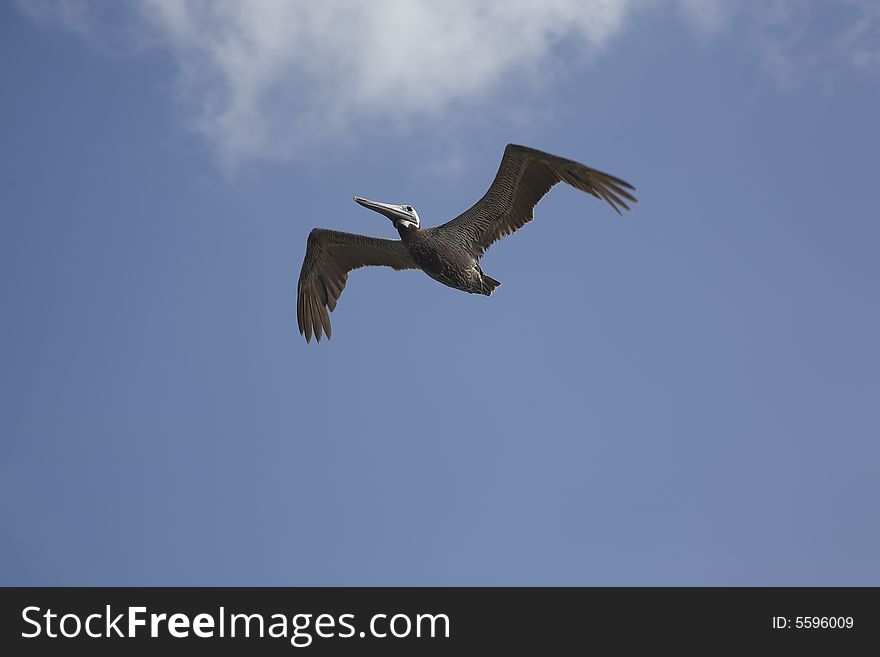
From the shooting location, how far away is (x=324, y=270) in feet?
80.9

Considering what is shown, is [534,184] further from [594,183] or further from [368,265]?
[368,265]

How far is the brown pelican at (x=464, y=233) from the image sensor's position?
20547mm

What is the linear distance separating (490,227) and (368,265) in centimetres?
370

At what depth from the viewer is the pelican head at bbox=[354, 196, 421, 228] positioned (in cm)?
2248

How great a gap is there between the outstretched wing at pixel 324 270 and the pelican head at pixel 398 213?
1.51 m

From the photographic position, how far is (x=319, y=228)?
24078mm

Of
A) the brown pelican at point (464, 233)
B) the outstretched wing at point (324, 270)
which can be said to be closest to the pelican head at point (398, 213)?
the brown pelican at point (464, 233)

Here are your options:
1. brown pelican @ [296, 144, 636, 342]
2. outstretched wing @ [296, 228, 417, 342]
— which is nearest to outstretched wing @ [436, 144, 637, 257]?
brown pelican @ [296, 144, 636, 342]

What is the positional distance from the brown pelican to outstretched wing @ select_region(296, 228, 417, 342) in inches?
1.0

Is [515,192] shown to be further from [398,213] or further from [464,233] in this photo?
[398,213]
